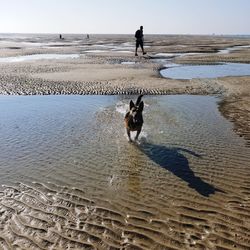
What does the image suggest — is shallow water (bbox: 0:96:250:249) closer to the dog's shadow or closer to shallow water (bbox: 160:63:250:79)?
the dog's shadow

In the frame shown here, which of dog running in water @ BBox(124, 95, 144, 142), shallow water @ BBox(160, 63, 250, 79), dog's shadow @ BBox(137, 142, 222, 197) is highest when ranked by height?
dog running in water @ BBox(124, 95, 144, 142)

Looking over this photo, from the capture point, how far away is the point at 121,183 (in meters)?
7.75

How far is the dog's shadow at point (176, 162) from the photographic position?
756 cm

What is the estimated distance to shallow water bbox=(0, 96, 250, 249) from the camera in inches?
230

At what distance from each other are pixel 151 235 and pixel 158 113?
8084 millimetres

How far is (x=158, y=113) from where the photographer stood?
44.6 feet

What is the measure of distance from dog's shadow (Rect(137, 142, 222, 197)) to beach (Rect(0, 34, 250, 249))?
23 millimetres

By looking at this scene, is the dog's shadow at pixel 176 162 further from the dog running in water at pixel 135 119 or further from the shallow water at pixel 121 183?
the dog running in water at pixel 135 119

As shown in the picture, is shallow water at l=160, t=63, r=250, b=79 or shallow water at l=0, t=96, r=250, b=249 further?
shallow water at l=160, t=63, r=250, b=79

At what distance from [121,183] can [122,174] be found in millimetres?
482

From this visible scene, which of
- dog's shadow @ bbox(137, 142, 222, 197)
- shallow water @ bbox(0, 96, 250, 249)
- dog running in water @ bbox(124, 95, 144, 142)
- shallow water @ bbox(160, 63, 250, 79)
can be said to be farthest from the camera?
shallow water @ bbox(160, 63, 250, 79)

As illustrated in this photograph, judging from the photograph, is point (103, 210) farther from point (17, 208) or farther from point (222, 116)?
point (222, 116)

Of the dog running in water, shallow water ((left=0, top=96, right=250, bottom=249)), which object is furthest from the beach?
the dog running in water

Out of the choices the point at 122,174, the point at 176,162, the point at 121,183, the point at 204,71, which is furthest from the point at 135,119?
the point at 204,71
